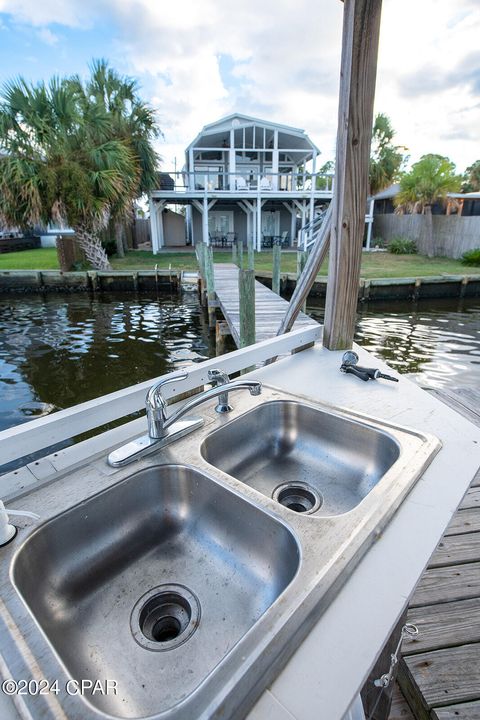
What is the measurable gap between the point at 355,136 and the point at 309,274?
73cm

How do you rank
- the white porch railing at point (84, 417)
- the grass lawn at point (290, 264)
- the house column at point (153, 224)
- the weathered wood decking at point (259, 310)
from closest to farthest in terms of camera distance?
the white porch railing at point (84, 417)
the weathered wood decking at point (259, 310)
the grass lawn at point (290, 264)
the house column at point (153, 224)

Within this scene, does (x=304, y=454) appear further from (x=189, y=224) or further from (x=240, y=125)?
(x=189, y=224)

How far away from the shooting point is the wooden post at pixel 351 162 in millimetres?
1543

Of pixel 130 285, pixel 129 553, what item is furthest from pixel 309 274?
pixel 130 285

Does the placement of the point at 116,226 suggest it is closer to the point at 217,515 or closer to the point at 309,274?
the point at 309,274

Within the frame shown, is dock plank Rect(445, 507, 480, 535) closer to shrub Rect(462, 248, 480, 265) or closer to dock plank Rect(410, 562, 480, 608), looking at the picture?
dock plank Rect(410, 562, 480, 608)

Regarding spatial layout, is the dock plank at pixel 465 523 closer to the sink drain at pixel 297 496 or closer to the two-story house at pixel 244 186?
the sink drain at pixel 297 496

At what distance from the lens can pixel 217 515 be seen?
108 centimetres

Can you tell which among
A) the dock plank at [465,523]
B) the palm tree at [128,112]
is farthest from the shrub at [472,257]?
the dock plank at [465,523]

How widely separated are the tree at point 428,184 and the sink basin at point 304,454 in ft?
55.7

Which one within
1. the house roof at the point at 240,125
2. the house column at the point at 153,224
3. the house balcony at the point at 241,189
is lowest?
the house column at the point at 153,224

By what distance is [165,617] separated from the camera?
3.10 feet

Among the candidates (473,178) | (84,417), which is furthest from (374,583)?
(473,178)

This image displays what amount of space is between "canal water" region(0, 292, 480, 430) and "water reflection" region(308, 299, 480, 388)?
0.7 inches
